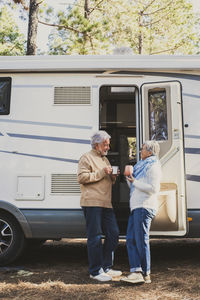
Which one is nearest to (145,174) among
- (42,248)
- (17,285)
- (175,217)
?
(175,217)

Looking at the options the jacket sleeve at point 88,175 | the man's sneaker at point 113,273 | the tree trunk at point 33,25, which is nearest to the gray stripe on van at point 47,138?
the jacket sleeve at point 88,175

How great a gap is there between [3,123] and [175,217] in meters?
2.59

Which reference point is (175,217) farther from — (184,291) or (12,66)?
(12,66)

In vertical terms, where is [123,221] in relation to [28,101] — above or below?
below

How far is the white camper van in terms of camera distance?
15.6ft

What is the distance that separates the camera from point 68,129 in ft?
16.3

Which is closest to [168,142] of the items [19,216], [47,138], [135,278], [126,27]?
[47,138]

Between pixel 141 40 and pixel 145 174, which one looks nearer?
pixel 145 174

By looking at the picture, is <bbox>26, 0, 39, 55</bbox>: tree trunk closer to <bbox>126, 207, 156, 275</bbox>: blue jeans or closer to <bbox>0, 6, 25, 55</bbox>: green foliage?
<bbox>126, 207, 156, 275</bbox>: blue jeans

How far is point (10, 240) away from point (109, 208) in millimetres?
1487

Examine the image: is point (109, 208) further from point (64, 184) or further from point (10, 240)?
point (10, 240)

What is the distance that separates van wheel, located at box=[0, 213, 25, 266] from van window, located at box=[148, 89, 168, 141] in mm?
2164

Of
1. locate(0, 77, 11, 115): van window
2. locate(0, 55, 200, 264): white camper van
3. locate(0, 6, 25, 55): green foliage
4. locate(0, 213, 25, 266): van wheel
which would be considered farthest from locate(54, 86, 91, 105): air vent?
locate(0, 6, 25, 55): green foliage

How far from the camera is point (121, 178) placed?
628 centimetres
